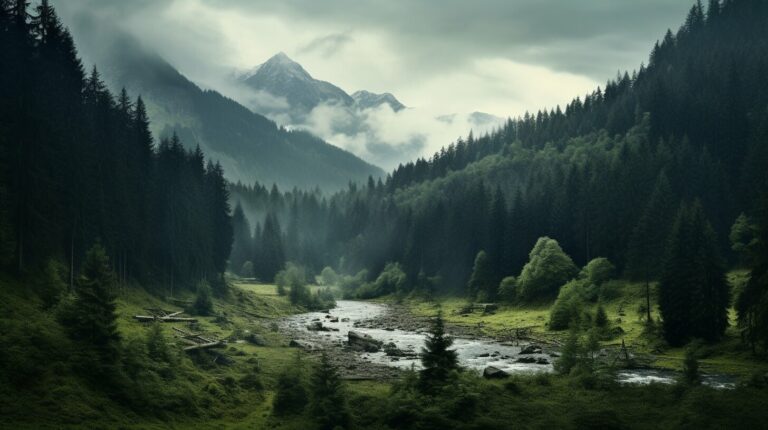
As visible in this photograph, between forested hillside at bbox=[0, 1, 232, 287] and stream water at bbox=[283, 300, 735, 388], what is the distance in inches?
1131

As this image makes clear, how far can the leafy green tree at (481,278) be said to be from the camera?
14350 cm

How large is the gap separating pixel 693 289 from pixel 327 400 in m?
55.1

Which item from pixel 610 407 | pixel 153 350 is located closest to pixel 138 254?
pixel 153 350

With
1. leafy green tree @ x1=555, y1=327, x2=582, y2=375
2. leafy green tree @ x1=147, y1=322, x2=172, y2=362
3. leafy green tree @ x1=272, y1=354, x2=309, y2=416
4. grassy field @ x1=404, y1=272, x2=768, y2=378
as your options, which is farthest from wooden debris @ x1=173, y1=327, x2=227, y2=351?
leafy green tree @ x1=555, y1=327, x2=582, y2=375

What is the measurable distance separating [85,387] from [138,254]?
63350 mm

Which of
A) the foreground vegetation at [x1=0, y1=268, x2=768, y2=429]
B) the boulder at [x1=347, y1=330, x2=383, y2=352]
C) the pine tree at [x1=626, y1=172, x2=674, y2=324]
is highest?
the pine tree at [x1=626, y1=172, x2=674, y2=324]

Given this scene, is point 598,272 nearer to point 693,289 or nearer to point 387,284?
point 693,289

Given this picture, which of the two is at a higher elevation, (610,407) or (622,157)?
(622,157)

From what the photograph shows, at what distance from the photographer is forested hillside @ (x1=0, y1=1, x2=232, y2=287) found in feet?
207

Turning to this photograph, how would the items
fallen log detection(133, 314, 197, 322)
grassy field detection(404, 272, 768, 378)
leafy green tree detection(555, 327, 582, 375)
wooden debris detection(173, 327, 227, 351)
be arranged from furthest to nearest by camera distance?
fallen log detection(133, 314, 197, 322) < grassy field detection(404, 272, 768, 378) < wooden debris detection(173, 327, 227, 351) < leafy green tree detection(555, 327, 582, 375)

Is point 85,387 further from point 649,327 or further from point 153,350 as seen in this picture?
point 649,327

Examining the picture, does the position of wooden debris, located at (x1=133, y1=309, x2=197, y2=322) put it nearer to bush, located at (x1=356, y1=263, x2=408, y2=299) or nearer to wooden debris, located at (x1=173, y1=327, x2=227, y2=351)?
wooden debris, located at (x1=173, y1=327, x2=227, y2=351)

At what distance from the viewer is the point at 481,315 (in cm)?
12288

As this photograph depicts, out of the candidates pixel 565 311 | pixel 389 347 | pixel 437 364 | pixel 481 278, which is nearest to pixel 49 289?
pixel 437 364
